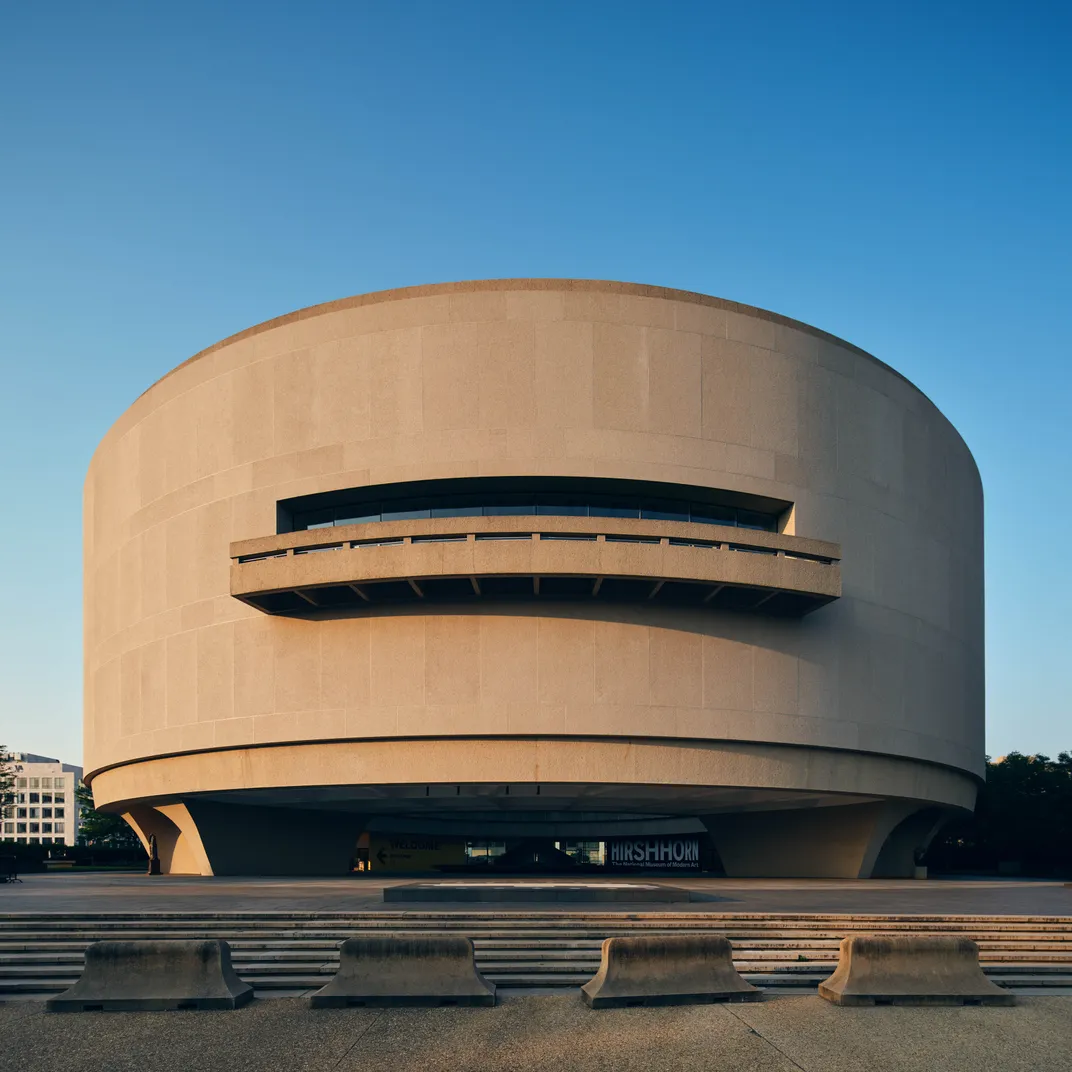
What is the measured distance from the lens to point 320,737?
30.8m

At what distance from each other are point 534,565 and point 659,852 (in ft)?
81.8

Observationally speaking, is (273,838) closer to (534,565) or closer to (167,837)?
(167,837)

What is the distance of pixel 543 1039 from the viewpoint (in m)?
10.6

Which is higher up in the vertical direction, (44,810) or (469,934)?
(469,934)

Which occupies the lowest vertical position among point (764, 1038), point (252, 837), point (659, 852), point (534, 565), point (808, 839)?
point (659, 852)

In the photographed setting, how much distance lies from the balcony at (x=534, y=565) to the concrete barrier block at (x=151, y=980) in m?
17.2

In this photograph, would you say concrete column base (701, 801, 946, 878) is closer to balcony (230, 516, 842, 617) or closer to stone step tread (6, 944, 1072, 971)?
balcony (230, 516, 842, 617)

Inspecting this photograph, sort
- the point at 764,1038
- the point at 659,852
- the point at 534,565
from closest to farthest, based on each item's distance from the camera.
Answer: the point at 764,1038 < the point at 534,565 < the point at 659,852

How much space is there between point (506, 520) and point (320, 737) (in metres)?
8.20

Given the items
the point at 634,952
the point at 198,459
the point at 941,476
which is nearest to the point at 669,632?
the point at 941,476

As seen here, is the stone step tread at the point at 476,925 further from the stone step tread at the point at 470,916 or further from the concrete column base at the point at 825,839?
the concrete column base at the point at 825,839

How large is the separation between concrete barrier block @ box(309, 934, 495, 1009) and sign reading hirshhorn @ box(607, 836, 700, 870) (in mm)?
37916

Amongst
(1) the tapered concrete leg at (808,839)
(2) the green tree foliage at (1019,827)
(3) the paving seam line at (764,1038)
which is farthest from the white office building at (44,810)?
(3) the paving seam line at (764,1038)

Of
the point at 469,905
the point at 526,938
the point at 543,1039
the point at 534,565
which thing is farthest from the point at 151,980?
the point at 534,565
